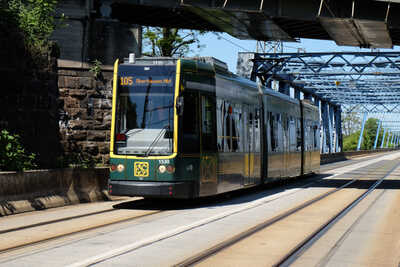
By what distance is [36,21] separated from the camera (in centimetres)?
1748

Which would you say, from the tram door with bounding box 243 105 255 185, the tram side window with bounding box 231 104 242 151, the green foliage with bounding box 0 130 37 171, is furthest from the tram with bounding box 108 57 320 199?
the green foliage with bounding box 0 130 37 171

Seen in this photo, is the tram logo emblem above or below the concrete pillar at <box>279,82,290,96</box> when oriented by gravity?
below

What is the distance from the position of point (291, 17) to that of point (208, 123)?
10.4 meters

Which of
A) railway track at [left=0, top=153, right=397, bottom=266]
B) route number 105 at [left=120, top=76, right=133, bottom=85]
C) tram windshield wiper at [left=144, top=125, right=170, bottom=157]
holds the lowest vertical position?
railway track at [left=0, top=153, right=397, bottom=266]

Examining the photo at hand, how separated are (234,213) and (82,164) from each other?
20.7 ft

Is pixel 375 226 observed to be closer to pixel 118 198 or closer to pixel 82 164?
pixel 118 198

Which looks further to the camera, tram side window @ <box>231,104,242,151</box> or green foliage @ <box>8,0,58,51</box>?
green foliage @ <box>8,0,58,51</box>

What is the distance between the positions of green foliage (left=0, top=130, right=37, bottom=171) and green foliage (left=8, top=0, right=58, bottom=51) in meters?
3.04

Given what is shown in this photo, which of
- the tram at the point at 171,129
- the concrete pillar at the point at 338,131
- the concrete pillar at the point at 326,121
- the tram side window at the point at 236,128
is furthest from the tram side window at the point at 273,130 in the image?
the concrete pillar at the point at 338,131

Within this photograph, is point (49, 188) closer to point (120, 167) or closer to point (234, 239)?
point (120, 167)

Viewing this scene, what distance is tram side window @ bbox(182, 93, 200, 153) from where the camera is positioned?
1415 cm

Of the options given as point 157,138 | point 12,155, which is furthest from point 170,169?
point 12,155

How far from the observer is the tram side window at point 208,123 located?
14.8m

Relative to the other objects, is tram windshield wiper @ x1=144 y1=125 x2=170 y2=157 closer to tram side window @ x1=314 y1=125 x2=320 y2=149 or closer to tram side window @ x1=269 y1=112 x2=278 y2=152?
tram side window @ x1=269 y1=112 x2=278 y2=152
